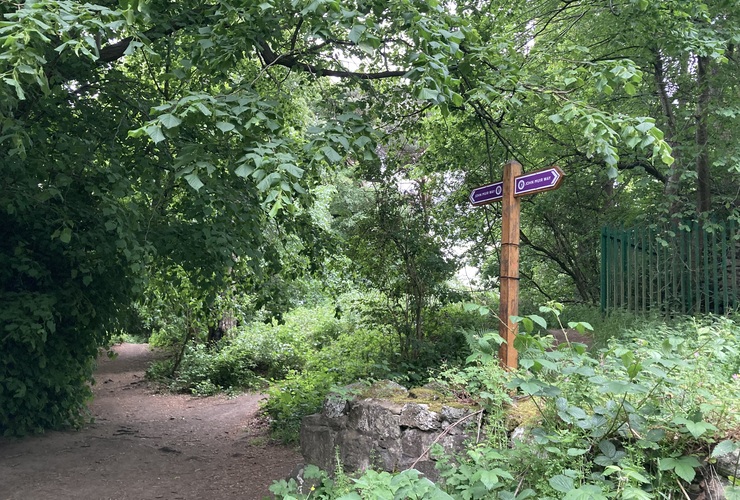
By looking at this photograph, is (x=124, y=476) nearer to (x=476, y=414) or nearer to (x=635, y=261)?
(x=476, y=414)

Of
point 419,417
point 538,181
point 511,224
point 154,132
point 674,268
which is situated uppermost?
point 154,132

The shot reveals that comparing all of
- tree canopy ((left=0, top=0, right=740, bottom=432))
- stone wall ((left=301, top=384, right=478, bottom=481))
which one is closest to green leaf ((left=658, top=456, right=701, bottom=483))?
stone wall ((left=301, top=384, right=478, bottom=481))

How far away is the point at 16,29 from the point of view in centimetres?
332

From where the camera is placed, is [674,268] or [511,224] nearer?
[511,224]

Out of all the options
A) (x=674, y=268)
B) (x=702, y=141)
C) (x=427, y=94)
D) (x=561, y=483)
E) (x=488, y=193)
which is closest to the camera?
(x=561, y=483)

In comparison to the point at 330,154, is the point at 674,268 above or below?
below

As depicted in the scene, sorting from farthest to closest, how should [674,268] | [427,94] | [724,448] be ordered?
[674,268] < [427,94] < [724,448]

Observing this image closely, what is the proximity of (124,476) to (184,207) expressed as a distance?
310 cm

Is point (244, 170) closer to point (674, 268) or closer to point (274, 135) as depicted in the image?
point (274, 135)

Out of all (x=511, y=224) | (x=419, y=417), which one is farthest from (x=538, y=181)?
(x=419, y=417)

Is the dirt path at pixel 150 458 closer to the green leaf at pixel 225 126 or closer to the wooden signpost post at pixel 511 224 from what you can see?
the wooden signpost post at pixel 511 224

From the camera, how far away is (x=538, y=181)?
169 inches

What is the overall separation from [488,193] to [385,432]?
219 centimetres

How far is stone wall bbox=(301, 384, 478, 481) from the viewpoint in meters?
3.64
